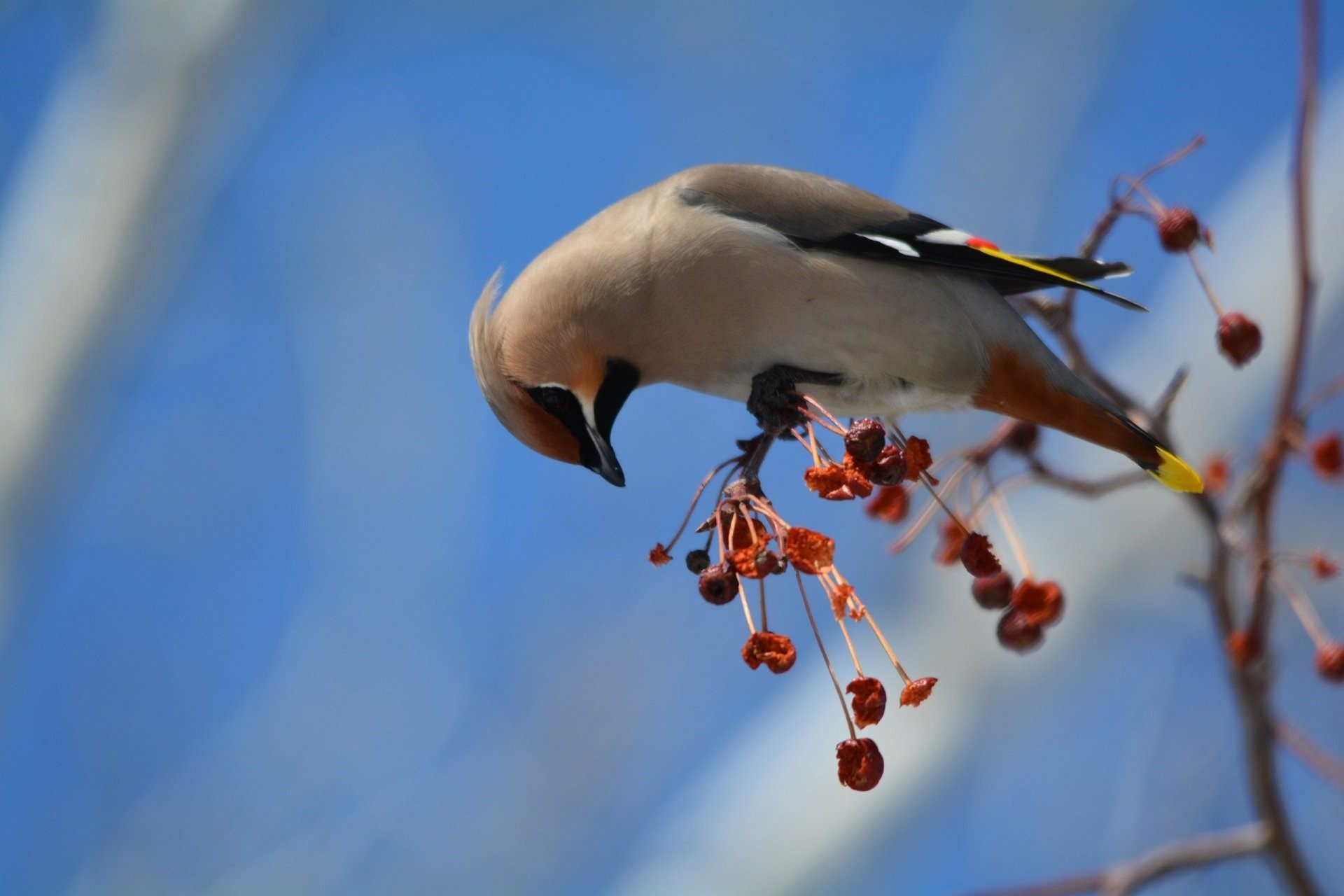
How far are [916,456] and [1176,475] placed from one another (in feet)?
2.87

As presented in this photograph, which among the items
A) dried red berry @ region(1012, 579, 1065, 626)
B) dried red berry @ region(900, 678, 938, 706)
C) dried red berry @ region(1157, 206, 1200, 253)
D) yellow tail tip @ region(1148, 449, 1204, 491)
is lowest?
dried red berry @ region(900, 678, 938, 706)

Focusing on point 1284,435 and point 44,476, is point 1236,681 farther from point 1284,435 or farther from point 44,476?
point 44,476

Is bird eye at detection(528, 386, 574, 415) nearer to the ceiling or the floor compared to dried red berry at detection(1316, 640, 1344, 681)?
nearer to the floor

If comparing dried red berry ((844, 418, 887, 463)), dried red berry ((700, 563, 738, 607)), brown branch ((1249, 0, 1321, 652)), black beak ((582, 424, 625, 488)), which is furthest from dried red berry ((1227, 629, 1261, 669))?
black beak ((582, 424, 625, 488))

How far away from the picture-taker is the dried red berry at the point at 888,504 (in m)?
2.76

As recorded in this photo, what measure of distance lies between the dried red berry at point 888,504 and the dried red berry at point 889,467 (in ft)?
2.11

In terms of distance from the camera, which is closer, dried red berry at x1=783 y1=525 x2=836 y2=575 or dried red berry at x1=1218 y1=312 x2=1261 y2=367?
dried red berry at x1=783 y1=525 x2=836 y2=575

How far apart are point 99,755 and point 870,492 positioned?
806 cm

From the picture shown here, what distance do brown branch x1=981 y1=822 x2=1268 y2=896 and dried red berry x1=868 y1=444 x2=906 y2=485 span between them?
1048mm

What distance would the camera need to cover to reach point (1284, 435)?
8.31ft

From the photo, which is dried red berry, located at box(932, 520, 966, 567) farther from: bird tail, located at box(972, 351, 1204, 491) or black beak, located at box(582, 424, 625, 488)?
black beak, located at box(582, 424, 625, 488)

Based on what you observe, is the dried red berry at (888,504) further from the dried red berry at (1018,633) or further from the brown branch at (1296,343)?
Answer: the brown branch at (1296,343)

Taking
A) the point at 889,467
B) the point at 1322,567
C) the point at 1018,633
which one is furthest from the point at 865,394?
the point at 1322,567

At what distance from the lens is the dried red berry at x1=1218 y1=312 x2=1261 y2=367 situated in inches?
102
